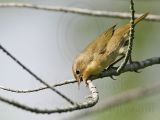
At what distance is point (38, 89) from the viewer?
15.9ft

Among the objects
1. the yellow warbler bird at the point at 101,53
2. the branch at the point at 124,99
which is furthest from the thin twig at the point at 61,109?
the yellow warbler bird at the point at 101,53

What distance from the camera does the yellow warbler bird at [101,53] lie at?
235 inches

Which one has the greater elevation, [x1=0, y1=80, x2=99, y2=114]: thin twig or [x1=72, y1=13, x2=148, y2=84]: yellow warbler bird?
[x1=0, y1=80, x2=99, y2=114]: thin twig

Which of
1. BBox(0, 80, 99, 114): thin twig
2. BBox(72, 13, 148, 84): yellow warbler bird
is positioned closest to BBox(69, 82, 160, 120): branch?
BBox(72, 13, 148, 84): yellow warbler bird

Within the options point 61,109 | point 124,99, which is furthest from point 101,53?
point 61,109

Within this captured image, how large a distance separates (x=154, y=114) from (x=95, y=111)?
4.19 meters

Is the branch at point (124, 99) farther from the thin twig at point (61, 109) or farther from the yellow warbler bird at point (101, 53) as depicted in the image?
the thin twig at point (61, 109)

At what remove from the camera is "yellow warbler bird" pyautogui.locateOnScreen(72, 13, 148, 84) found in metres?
5.96

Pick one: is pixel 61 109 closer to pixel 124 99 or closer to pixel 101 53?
pixel 124 99

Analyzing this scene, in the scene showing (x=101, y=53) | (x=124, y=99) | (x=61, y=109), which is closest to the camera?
(x=61, y=109)

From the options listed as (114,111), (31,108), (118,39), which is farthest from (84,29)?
(31,108)

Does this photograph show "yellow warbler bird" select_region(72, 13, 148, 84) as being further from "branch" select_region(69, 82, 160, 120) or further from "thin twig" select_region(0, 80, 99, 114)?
"thin twig" select_region(0, 80, 99, 114)

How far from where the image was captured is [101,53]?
6.32 meters

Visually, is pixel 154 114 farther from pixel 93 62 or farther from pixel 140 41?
pixel 93 62
